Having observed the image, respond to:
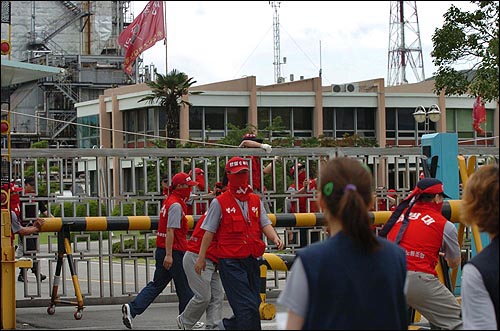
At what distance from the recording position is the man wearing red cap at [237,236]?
9.88 metres

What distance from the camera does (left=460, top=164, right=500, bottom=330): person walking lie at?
17.3 feet

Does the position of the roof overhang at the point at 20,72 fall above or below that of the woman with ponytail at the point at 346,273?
above

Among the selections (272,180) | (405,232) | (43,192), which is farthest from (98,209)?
(405,232)

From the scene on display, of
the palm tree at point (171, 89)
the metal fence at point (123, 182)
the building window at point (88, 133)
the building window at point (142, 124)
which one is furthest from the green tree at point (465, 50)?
the building window at point (88, 133)

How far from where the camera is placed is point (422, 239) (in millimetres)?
8969

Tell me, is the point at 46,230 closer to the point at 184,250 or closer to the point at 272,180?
the point at 184,250

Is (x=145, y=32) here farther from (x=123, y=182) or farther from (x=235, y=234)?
(x=235, y=234)

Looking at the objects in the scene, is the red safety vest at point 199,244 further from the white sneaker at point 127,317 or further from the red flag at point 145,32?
the red flag at point 145,32

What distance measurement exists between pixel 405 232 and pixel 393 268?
3.88m

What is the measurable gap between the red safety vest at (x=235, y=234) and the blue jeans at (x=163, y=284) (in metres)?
1.72

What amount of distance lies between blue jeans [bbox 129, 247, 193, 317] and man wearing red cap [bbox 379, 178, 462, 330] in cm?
336

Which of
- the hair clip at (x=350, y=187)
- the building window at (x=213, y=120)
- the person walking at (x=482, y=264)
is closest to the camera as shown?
the hair clip at (x=350, y=187)

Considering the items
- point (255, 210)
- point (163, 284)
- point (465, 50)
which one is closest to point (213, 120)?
point (465, 50)

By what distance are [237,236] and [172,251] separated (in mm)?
1860
